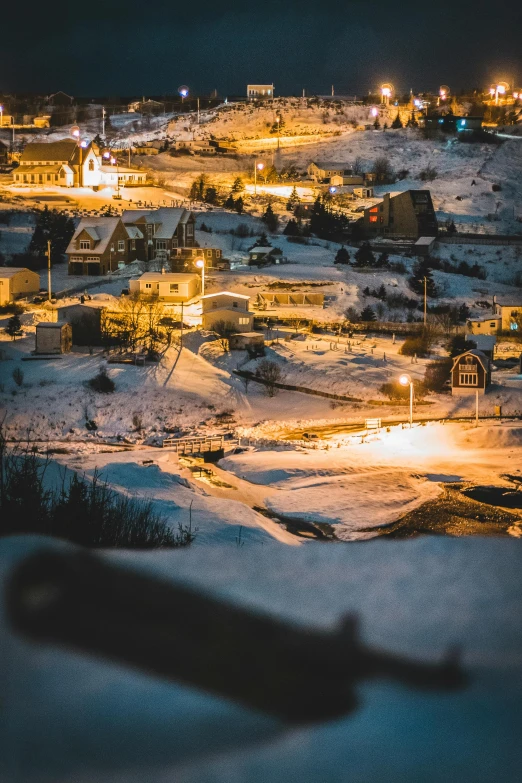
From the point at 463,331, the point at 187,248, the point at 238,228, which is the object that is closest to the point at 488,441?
the point at 463,331

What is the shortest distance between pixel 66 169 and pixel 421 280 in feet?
46.7

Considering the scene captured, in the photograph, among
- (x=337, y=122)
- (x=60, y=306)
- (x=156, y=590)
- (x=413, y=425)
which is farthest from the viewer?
(x=337, y=122)

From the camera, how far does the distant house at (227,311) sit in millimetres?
15391

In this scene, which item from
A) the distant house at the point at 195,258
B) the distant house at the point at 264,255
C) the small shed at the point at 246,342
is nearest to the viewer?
the small shed at the point at 246,342

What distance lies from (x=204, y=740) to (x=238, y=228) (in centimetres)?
2254

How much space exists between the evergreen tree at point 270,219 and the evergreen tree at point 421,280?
438cm

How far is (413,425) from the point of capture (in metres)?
11.2

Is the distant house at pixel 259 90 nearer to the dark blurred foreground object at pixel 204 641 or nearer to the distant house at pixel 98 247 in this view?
the distant house at pixel 98 247

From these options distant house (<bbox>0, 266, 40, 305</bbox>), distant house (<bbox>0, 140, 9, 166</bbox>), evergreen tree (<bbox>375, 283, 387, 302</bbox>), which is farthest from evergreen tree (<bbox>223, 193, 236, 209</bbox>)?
distant house (<bbox>0, 140, 9, 166</bbox>)

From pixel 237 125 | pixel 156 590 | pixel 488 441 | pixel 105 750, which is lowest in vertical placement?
pixel 488 441

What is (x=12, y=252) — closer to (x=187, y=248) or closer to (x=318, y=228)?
(x=187, y=248)

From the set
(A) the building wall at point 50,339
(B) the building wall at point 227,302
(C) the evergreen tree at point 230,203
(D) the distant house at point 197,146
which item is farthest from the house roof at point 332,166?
(A) the building wall at point 50,339

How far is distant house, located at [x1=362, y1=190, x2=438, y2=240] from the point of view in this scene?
87.1ft

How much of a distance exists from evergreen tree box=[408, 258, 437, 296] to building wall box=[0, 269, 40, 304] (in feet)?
25.4
